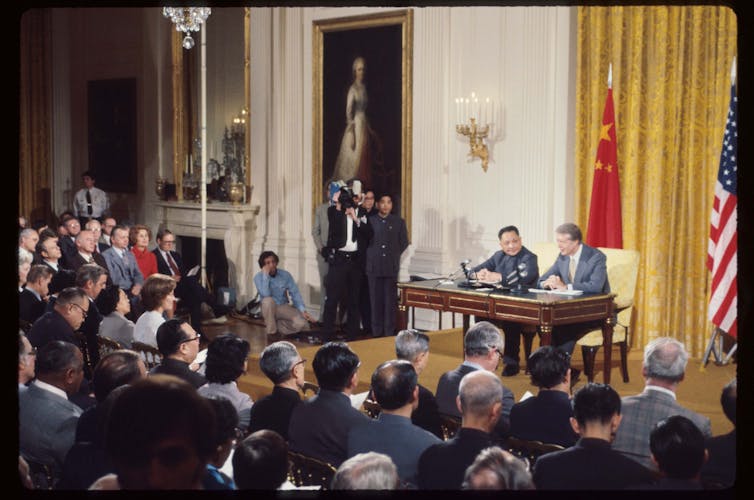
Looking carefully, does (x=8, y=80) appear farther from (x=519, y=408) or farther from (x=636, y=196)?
(x=636, y=196)

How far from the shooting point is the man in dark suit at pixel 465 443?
3488 millimetres

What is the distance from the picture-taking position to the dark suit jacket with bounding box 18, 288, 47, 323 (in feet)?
22.5

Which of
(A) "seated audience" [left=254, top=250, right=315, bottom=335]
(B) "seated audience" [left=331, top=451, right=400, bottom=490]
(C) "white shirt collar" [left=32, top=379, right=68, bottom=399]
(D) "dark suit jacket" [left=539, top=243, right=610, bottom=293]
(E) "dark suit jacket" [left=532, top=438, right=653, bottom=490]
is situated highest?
(D) "dark suit jacket" [left=539, top=243, right=610, bottom=293]

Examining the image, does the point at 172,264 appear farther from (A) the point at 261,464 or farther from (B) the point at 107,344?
(A) the point at 261,464

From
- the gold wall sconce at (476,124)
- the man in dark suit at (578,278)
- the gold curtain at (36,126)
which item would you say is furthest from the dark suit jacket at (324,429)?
the gold curtain at (36,126)

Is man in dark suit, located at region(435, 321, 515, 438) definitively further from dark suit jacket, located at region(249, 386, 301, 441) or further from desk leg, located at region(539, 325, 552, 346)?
desk leg, located at region(539, 325, 552, 346)

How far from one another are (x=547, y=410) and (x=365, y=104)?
24.9 ft

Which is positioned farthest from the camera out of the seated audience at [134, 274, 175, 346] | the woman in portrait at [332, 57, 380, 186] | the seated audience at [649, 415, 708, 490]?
the woman in portrait at [332, 57, 380, 186]

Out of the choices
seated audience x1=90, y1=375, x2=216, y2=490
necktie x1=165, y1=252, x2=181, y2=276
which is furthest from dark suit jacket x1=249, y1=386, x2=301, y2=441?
necktie x1=165, y1=252, x2=181, y2=276

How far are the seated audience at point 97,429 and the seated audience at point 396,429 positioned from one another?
95 cm

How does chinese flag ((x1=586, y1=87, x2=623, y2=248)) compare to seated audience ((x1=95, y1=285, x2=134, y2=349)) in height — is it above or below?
above

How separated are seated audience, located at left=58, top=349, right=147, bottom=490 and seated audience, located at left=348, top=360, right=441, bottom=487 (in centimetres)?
95

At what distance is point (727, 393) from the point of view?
13.5 feet

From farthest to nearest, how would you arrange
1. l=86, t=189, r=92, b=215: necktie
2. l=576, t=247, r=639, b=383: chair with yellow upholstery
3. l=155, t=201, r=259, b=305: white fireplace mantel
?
l=86, t=189, r=92, b=215: necktie, l=155, t=201, r=259, b=305: white fireplace mantel, l=576, t=247, r=639, b=383: chair with yellow upholstery
